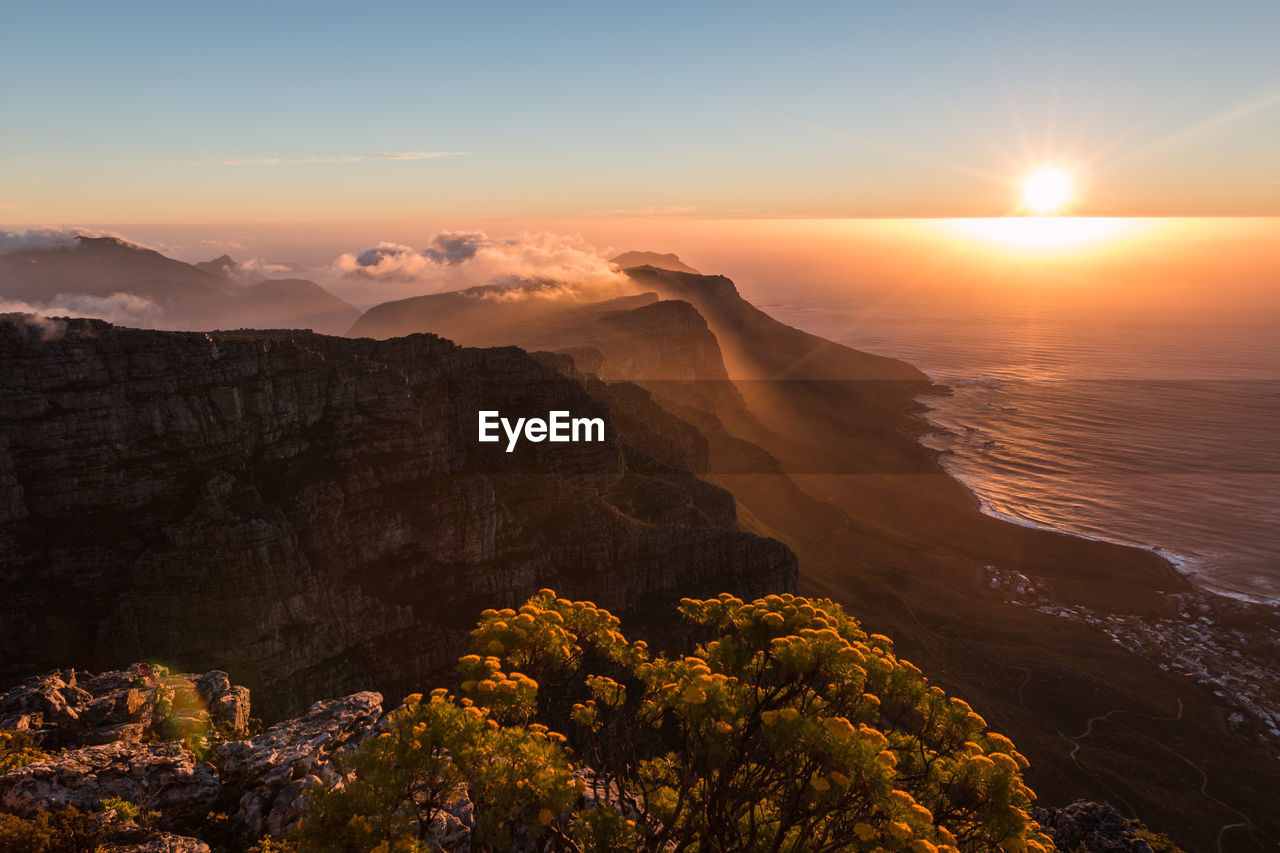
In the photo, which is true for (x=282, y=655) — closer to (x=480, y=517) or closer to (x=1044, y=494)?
(x=480, y=517)

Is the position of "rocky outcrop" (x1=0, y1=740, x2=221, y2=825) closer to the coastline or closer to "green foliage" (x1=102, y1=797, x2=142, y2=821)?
"green foliage" (x1=102, y1=797, x2=142, y2=821)

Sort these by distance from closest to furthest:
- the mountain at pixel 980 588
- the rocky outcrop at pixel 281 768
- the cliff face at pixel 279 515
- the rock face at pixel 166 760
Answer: the rock face at pixel 166 760 → the rocky outcrop at pixel 281 768 → the cliff face at pixel 279 515 → the mountain at pixel 980 588

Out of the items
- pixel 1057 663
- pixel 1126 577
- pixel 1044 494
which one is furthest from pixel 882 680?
pixel 1044 494

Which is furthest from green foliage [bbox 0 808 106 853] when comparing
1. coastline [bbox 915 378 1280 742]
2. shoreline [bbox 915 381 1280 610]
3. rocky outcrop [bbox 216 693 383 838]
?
shoreline [bbox 915 381 1280 610]

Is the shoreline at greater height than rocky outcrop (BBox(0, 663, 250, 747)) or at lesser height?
→ lesser

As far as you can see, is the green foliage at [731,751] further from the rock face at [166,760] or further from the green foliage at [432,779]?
the rock face at [166,760]

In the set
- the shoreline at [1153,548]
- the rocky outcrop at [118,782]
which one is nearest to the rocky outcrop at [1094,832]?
the rocky outcrop at [118,782]
